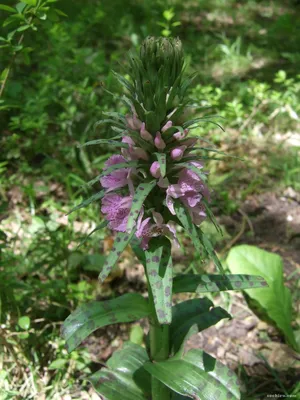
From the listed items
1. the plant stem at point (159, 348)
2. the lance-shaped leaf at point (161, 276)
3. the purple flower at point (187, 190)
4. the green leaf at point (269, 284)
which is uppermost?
the purple flower at point (187, 190)

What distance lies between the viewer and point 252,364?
2514 millimetres

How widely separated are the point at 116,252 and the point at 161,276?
0.19 metres

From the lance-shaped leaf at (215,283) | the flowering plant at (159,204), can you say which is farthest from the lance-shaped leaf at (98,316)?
the lance-shaped leaf at (215,283)

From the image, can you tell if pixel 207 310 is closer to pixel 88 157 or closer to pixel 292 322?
pixel 292 322

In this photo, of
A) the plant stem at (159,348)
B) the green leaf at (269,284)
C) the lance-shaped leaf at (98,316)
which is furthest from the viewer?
the green leaf at (269,284)

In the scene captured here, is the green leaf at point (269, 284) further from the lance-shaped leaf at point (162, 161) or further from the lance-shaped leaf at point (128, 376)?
the lance-shaped leaf at point (162, 161)

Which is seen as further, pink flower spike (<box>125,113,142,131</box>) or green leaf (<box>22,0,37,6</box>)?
green leaf (<box>22,0,37,6</box>)

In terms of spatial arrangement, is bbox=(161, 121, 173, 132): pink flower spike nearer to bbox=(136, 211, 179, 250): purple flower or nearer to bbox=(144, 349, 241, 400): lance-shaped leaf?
bbox=(136, 211, 179, 250): purple flower

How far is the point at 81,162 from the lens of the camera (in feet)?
12.3

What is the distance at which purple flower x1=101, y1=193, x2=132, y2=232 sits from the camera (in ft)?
5.24

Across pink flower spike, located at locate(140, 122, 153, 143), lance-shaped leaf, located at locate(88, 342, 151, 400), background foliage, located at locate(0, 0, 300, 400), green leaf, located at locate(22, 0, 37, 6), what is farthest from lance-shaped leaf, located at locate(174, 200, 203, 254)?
green leaf, located at locate(22, 0, 37, 6)

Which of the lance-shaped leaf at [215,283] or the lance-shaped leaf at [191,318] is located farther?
the lance-shaped leaf at [191,318]

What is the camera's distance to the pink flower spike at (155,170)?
60.5 inches

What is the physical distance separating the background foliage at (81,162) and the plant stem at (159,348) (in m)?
0.61
